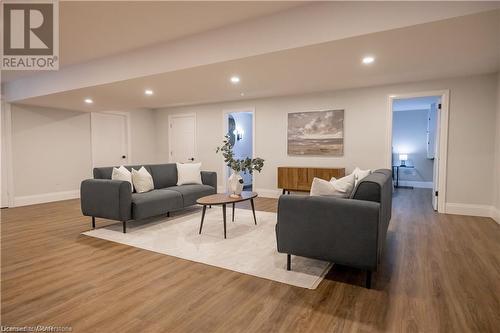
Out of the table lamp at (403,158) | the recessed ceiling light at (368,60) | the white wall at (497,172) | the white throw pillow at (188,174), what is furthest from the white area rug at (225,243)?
the table lamp at (403,158)

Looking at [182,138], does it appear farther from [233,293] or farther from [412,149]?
[412,149]

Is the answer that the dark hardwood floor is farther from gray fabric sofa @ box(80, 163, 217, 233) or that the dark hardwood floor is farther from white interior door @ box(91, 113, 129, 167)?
white interior door @ box(91, 113, 129, 167)

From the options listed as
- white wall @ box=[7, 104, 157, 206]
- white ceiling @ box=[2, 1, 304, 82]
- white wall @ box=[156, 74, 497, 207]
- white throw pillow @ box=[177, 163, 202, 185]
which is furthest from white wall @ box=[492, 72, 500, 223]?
white wall @ box=[7, 104, 157, 206]

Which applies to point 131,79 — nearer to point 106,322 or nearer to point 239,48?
Answer: point 239,48

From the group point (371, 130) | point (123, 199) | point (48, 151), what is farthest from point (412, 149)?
point (48, 151)

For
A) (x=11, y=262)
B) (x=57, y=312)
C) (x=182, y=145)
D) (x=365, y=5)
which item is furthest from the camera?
(x=182, y=145)

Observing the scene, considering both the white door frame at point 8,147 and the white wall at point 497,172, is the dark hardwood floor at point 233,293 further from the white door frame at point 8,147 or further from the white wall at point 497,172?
the white door frame at point 8,147

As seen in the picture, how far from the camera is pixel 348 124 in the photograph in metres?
5.50

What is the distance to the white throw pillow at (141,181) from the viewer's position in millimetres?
4207

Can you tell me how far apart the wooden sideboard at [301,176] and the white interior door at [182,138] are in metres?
Result: 2.80

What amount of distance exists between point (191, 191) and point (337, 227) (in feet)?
9.57

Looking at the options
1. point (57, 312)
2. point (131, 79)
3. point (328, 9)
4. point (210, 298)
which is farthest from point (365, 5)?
point (57, 312)

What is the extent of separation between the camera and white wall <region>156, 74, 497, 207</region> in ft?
14.4

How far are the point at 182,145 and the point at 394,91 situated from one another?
17.5 ft
